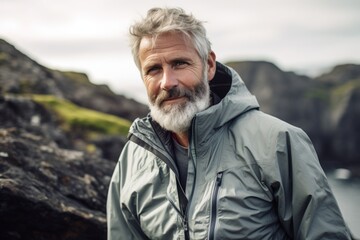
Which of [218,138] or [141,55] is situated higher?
[141,55]

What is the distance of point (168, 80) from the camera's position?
17.0 feet

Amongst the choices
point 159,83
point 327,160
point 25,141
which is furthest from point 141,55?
point 327,160

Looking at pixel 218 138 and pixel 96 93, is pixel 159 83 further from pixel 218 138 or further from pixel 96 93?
pixel 96 93

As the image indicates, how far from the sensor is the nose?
517 centimetres

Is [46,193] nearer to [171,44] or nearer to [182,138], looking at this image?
[182,138]

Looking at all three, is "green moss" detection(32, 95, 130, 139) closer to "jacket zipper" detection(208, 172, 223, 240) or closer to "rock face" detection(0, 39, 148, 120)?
"rock face" detection(0, 39, 148, 120)

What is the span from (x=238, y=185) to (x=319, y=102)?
478 ft

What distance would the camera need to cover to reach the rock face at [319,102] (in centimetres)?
12469

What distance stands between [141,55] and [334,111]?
137 m

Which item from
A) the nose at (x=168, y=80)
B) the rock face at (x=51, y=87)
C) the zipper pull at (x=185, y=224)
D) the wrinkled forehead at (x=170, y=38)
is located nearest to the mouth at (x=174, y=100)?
the nose at (x=168, y=80)

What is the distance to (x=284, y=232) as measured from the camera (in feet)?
15.4

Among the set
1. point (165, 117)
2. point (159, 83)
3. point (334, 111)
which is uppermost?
point (159, 83)

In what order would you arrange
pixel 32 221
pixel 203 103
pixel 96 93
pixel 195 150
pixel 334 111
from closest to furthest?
pixel 195 150, pixel 203 103, pixel 32 221, pixel 96 93, pixel 334 111

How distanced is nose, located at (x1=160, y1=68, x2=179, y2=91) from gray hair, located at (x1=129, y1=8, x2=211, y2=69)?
42 cm
